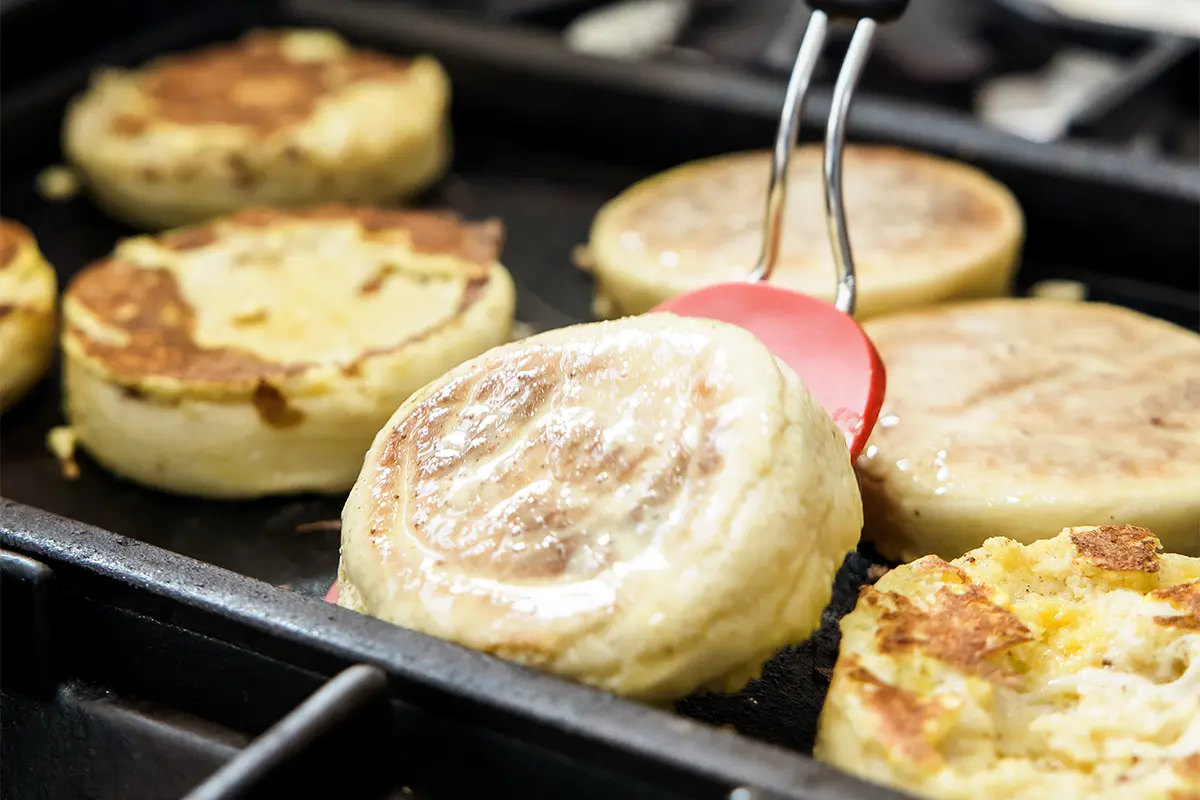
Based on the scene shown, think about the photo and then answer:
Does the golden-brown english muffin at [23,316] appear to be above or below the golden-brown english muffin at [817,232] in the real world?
below

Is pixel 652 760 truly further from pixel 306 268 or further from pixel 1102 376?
pixel 306 268

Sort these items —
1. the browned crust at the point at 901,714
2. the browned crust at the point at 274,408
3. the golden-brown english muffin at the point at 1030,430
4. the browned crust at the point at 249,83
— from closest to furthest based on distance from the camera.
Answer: the browned crust at the point at 901,714
the golden-brown english muffin at the point at 1030,430
the browned crust at the point at 274,408
the browned crust at the point at 249,83

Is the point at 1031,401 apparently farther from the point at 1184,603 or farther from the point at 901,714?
the point at 901,714

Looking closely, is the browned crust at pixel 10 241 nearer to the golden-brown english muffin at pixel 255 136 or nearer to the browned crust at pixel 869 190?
the golden-brown english muffin at pixel 255 136

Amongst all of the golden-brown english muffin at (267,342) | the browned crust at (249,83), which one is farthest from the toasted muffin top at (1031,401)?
the browned crust at (249,83)

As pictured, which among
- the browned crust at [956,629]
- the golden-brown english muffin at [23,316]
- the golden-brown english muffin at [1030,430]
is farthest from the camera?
the golden-brown english muffin at [23,316]

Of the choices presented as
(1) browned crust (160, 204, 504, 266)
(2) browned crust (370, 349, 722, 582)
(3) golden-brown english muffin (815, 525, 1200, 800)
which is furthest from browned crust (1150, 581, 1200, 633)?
(1) browned crust (160, 204, 504, 266)
